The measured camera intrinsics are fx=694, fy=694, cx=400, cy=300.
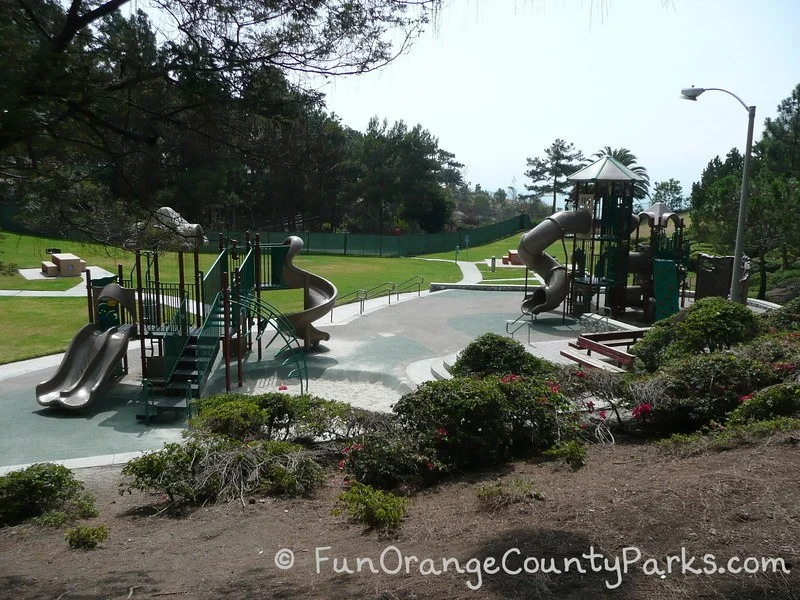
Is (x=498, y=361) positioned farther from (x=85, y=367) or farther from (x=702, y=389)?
(x=85, y=367)

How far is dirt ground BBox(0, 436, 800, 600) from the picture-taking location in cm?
442

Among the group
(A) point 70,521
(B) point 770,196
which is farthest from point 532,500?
(B) point 770,196

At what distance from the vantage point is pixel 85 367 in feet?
47.0

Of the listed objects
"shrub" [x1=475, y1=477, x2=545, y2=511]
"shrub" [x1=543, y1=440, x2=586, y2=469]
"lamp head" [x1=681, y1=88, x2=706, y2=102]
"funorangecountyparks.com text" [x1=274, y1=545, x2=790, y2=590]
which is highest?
"lamp head" [x1=681, y1=88, x2=706, y2=102]

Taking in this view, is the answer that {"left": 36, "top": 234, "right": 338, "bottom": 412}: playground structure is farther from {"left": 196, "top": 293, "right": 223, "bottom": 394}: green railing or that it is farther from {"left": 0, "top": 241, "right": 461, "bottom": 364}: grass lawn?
{"left": 0, "top": 241, "right": 461, "bottom": 364}: grass lawn

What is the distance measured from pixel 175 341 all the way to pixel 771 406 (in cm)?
1059

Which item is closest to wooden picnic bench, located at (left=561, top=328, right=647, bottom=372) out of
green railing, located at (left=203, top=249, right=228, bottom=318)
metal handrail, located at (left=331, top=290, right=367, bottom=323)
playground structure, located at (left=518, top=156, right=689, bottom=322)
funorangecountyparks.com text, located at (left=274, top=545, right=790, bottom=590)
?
playground structure, located at (left=518, top=156, right=689, bottom=322)

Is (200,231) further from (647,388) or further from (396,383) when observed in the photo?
(396,383)

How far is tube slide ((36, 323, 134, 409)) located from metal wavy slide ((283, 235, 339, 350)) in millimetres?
4429

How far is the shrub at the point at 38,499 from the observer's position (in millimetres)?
7336

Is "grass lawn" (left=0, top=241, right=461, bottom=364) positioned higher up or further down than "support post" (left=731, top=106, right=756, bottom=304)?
further down

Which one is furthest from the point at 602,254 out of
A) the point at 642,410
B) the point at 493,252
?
the point at 493,252

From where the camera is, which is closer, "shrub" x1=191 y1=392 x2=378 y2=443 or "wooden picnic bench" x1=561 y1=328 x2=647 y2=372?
"shrub" x1=191 y1=392 x2=378 y2=443

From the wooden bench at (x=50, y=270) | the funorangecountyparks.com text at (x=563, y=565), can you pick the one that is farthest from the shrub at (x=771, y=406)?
the wooden bench at (x=50, y=270)
